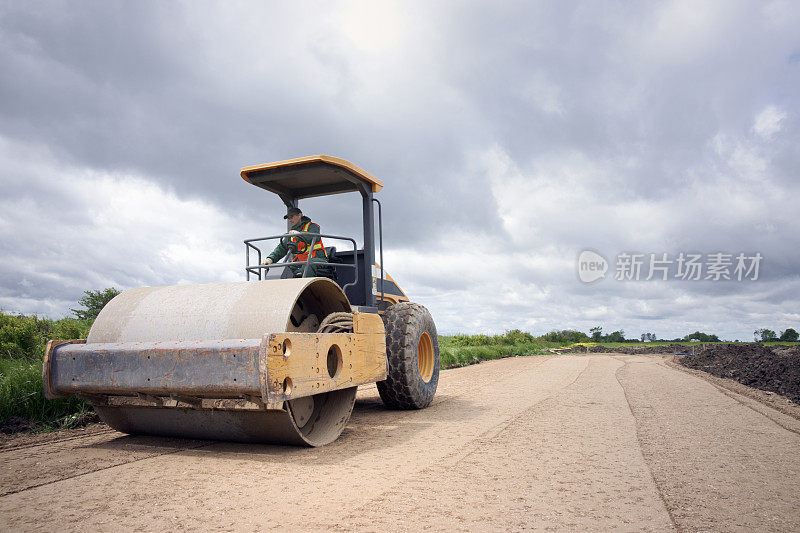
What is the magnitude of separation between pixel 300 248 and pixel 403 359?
6.02ft

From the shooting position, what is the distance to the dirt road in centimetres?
315

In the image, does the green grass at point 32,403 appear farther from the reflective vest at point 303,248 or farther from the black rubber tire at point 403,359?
the black rubber tire at point 403,359

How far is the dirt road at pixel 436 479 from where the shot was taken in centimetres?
315

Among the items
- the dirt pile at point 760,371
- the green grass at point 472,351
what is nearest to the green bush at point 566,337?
the green grass at point 472,351

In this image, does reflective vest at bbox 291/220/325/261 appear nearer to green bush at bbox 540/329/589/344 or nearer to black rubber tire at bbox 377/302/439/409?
black rubber tire at bbox 377/302/439/409

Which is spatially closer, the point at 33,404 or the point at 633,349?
the point at 33,404

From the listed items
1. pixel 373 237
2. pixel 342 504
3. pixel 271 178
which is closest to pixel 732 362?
pixel 373 237

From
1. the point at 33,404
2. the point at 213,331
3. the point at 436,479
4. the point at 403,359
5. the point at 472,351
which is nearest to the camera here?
the point at 436,479

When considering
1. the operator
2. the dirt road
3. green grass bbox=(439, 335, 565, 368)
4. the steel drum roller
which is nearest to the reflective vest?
the operator

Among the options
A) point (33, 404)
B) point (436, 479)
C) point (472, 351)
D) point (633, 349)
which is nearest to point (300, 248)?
point (436, 479)

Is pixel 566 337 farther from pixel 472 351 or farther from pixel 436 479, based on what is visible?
pixel 436 479

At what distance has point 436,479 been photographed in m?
3.88

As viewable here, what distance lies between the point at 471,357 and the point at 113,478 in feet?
59.4

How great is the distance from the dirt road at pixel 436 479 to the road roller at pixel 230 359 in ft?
0.95
